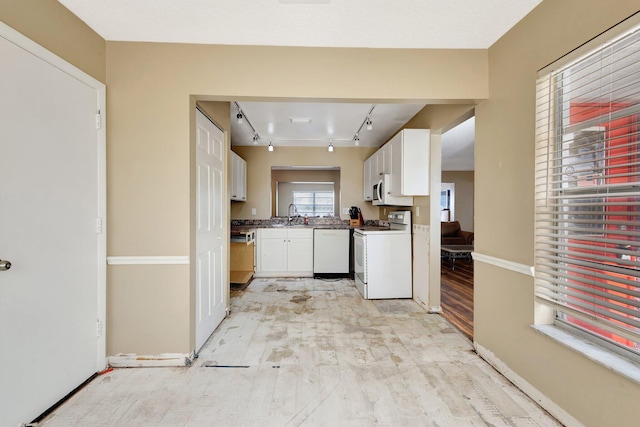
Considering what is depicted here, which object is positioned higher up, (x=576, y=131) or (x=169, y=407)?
(x=576, y=131)

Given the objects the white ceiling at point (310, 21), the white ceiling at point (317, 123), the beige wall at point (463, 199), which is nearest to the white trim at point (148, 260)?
the white ceiling at point (310, 21)

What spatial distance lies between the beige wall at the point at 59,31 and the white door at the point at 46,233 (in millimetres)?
84

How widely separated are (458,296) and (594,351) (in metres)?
2.70

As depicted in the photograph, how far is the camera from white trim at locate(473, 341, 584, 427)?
1.58m

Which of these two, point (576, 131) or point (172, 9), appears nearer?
point (576, 131)

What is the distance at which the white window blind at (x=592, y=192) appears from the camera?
4.30 ft

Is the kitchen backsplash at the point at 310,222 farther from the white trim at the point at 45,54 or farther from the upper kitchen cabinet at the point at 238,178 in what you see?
the white trim at the point at 45,54

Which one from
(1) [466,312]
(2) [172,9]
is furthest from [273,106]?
(1) [466,312]

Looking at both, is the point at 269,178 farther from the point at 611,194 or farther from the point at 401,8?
the point at 611,194

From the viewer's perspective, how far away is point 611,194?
4.46ft

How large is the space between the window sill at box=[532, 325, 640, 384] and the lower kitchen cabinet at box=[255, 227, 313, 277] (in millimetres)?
3691

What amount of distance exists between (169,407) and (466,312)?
3042 millimetres

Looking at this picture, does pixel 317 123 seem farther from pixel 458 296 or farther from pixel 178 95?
pixel 458 296

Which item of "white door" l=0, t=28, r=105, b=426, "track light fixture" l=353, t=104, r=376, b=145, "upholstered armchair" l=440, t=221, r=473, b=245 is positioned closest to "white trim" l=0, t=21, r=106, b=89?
"white door" l=0, t=28, r=105, b=426
